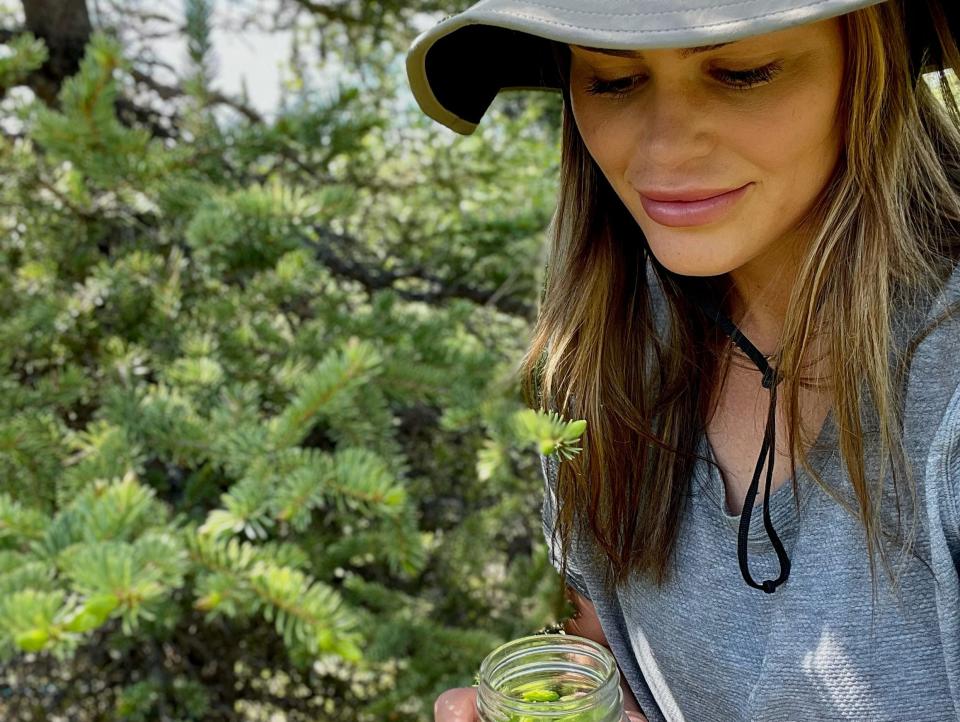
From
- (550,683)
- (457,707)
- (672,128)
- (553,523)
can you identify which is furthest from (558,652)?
(672,128)

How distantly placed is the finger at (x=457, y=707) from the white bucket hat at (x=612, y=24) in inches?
28.2

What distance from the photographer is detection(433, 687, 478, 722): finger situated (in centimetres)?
115

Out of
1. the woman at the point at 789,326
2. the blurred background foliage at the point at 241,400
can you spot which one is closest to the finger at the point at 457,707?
the woman at the point at 789,326

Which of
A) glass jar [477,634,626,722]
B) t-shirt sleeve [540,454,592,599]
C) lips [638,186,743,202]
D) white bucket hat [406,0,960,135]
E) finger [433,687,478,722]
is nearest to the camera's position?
white bucket hat [406,0,960,135]

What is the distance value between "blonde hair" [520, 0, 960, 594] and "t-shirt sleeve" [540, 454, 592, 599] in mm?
26

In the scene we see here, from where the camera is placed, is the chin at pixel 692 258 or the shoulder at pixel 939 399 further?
the chin at pixel 692 258

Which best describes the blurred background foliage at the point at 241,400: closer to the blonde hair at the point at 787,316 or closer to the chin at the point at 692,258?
the blonde hair at the point at 787,316

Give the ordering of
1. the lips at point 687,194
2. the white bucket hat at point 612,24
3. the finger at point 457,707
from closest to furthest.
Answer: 1. the white bucket hat at point 612,24
2. the lips at point 687,194
3. the finger at point 457,707

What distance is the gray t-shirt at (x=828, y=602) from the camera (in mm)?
921

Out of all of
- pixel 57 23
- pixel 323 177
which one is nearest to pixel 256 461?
pixel 323 177

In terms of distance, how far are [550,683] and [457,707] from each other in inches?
9.6

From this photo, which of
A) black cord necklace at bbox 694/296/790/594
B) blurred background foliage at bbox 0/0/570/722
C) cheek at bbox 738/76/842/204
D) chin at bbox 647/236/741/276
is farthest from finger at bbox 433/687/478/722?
cheek at bbox 738/76/842/204

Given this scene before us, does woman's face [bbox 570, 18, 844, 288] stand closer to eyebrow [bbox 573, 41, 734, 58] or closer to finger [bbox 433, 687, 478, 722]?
eyebrow [bbox 573, 41, 734, 58]

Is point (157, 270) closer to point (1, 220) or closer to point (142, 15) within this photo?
point (1, 220)
